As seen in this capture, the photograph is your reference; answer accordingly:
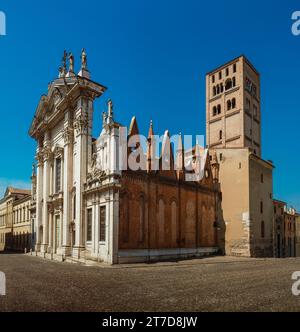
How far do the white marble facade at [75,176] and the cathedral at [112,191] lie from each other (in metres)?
0.07

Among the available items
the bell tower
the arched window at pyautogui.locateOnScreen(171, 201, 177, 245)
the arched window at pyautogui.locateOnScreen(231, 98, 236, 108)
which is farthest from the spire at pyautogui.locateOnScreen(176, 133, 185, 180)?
the arched window at pyautogui.locateOnScreen(231, 98, 236, 108)

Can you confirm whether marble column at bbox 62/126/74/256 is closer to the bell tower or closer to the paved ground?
the paved ground

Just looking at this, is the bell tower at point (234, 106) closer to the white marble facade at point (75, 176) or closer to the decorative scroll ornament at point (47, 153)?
the decorative scroll ornament at point (47, 153)

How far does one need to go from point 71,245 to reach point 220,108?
2955 centimetres

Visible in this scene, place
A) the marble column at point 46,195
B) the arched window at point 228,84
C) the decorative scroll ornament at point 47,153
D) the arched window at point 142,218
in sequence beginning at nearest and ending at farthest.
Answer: the arched window at point 142,218 < the marble column at point 46,195 < the decorative scroll ornament at point 47,153 < the arched window at point 228,84

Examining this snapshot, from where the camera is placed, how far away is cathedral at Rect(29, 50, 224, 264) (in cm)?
2156

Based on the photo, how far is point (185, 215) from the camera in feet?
89.6

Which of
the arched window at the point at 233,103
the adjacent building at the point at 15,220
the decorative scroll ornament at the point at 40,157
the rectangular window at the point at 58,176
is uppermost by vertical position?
the arched window at the point at 233,103

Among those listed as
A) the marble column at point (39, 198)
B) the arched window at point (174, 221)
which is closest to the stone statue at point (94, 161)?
the arched window at point (174, 221)

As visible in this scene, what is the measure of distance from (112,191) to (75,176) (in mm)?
5982

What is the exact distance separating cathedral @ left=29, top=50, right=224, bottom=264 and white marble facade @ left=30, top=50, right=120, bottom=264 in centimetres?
7

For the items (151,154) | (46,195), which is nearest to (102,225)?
(151,154)

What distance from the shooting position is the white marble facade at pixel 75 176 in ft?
69.8
